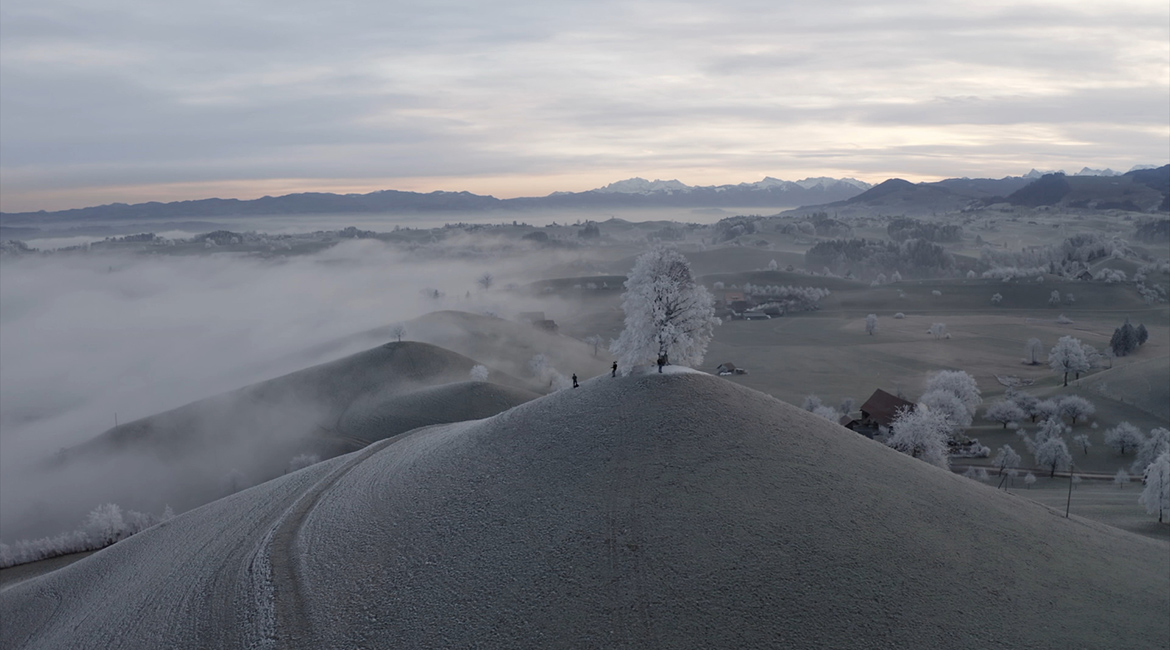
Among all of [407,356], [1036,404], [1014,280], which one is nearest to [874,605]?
[1036,404]

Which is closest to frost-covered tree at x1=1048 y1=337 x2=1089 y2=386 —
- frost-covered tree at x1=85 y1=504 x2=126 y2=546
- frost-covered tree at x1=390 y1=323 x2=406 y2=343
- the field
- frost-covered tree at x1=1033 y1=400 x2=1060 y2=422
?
the field

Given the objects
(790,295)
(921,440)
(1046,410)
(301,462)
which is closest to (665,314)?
(921,440)

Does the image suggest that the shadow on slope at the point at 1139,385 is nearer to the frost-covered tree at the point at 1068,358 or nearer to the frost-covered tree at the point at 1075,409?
the frost-covered tree at the point at 1068,358

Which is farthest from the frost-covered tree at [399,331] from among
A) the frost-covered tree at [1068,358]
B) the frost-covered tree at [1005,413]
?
the frost-covered tree at [1068,358]

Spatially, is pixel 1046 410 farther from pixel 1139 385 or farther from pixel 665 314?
pixel 665 314

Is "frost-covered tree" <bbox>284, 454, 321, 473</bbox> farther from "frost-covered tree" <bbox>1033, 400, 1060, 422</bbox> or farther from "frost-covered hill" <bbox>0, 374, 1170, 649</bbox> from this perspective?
"frost-covered tree" <bbox>1033, 400, 1060, 422</bbox>

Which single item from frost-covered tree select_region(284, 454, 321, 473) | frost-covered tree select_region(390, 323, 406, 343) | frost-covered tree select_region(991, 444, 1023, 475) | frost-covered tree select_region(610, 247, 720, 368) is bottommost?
frost-covered tree select_region(284, 454, 321, 473)

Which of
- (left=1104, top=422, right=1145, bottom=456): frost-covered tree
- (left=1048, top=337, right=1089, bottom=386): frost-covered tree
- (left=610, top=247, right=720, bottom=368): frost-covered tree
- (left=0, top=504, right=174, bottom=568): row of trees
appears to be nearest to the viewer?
(left=610, top=247, right=720, bottom=368): frost-covered tree
